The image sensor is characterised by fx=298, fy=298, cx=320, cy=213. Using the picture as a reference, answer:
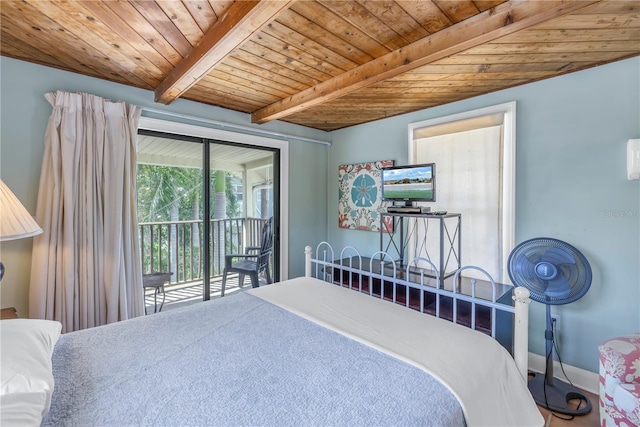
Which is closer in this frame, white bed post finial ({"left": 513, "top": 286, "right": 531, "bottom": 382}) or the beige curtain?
white bed post finial ({"left": 513, "top": 286, "right": 531, "bottom": 382})

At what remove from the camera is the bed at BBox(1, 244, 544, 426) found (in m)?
0.92

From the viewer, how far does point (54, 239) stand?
6.61ft

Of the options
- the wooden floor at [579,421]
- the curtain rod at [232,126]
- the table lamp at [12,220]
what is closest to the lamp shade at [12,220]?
the table lamp at [12,220]

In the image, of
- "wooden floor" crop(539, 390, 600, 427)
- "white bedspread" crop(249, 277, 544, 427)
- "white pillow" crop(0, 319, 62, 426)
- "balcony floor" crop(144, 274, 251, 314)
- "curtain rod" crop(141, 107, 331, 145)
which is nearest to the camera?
"white pillow" crop(0, 319, 62, 426)

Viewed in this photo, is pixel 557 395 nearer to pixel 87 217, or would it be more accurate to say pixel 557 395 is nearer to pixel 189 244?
pixel 189 244

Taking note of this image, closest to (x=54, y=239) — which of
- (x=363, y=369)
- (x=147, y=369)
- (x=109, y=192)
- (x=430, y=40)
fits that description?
(x=109, y=192)

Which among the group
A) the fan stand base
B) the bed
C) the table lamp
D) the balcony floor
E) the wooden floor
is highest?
the table lamp

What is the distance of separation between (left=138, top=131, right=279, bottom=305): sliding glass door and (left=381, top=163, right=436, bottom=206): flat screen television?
1521mm

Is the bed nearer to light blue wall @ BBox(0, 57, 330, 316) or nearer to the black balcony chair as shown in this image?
light blue wall @ BBox(0, 57, 330, 316)

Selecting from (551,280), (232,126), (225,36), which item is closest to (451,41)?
(225,36)

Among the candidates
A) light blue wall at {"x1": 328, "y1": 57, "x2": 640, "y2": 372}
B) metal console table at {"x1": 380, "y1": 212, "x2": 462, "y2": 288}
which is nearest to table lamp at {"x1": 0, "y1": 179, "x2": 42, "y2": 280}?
metal console table at {"x1": 380, "y1": 212, "x2": 462, "y2": 288}

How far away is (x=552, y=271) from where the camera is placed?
1928 mm

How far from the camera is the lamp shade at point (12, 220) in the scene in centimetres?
140

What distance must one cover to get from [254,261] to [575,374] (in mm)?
2865
